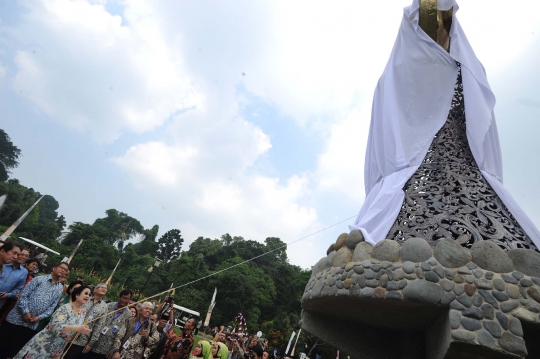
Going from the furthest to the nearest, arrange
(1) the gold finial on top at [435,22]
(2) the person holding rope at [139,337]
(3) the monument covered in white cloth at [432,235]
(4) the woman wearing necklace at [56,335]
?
1. (1) the gold finial on top at [435,22]
2. (2) the person holding rope at [139,337]
3. (4) the woman wearing necklace at [56,335]
4. (3) the monument covered in white cloth at [432,235]

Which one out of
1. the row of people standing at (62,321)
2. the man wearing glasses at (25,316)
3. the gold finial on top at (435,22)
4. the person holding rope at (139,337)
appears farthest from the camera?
the gold finial on top at (435,22)

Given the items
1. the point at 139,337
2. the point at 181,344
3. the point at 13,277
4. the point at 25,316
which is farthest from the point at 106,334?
the point at 181,344

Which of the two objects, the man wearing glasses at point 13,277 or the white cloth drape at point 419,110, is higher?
the white cloth drape at point 419,110

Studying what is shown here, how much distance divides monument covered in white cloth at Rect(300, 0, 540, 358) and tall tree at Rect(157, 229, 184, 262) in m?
61.2

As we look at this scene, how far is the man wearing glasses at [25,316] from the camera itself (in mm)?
4164

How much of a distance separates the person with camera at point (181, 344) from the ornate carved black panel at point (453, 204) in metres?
4.05

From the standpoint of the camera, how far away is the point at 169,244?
6388 cm

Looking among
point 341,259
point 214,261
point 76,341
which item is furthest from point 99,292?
point 214,261

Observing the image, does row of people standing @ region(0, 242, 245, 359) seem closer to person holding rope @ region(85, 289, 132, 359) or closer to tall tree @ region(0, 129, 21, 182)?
person holding rope @ region(85, 289, 132, 359)

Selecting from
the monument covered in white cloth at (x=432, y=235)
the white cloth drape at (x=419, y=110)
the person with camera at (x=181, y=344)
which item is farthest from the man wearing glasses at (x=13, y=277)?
the white cloth drape at (x=419, y=110)

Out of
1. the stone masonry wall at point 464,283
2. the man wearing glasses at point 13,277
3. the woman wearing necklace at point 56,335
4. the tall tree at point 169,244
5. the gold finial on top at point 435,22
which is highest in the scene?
the tall tree at point 169,244

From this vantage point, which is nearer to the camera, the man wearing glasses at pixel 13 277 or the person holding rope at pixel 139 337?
the man wearing glasses at pixel 13 277

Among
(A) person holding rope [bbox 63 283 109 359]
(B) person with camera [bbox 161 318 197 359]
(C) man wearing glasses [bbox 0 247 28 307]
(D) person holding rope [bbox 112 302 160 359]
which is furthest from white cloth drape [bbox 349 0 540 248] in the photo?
(C) man wearing glasses [bbox 0 247 28 307]

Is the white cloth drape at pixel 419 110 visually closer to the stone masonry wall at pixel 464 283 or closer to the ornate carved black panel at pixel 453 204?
the ornate carved black panel at pixel 453 204
